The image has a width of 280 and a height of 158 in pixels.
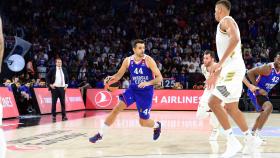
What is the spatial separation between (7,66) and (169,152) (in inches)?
605

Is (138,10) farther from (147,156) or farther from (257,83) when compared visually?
(147,156)

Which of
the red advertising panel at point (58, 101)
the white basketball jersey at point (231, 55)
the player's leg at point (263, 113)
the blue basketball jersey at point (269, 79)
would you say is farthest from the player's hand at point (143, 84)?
the red advertising panel at point (58, 101)

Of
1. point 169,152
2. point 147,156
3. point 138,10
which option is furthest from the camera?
point 138,10

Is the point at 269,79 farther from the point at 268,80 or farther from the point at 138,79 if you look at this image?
the point at 138,79

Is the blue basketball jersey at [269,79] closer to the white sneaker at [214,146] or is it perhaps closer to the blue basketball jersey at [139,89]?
the white sneaker at [214,146]

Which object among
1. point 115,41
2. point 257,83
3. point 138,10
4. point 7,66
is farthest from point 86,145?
point 138,10

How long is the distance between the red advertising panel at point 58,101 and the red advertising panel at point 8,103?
174 centimetres

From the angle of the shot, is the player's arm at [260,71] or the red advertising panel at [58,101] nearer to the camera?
the player's arm at [260,71]

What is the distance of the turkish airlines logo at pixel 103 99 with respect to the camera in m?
19.3

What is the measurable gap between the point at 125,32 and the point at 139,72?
57.5 ft

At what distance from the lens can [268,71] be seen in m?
7.85

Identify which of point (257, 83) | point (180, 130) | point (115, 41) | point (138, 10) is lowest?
point (180, 130)

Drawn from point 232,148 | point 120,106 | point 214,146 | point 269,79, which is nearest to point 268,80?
point 269,79

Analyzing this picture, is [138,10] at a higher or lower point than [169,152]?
higher
